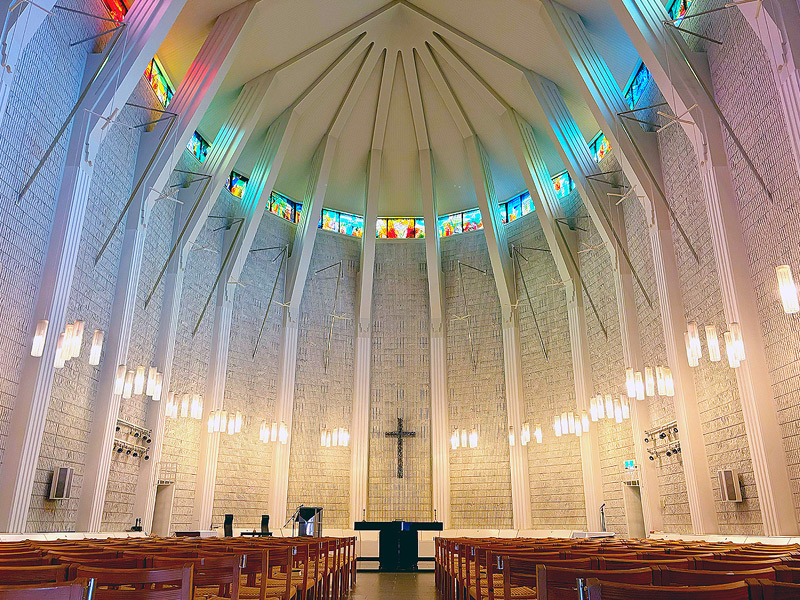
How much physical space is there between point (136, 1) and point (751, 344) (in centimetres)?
1187

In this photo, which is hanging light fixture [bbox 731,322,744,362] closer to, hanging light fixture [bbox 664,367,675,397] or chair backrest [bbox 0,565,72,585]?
hanging light fixture [bbox 664,367,675,397]

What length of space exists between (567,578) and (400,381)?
1643 centimetres

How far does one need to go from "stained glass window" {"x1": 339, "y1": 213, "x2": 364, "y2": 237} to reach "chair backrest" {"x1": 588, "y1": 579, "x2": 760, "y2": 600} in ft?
62.3

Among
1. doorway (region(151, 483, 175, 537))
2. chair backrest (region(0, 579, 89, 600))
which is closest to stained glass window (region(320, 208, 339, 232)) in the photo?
doorway (region(151, 483, 175, 537))

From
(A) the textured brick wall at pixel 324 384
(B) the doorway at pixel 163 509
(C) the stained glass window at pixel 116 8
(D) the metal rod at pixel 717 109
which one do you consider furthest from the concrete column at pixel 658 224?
(B) the doorway at pixel 163 509

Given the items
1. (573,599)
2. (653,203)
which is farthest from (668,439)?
(573,599)

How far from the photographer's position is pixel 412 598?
25.5 feet

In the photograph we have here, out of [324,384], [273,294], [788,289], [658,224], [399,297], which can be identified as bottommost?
[788,289]

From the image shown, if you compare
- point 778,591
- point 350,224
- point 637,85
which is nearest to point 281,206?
point 350,224

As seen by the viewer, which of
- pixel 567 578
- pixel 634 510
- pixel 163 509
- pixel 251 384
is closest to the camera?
pixel 567 578

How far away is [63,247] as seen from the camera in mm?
9703

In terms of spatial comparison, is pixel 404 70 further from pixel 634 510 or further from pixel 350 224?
pixel 634 510

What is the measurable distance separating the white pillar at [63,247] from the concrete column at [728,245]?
8.28m

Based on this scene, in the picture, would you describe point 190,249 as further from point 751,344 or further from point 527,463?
point 751,344
